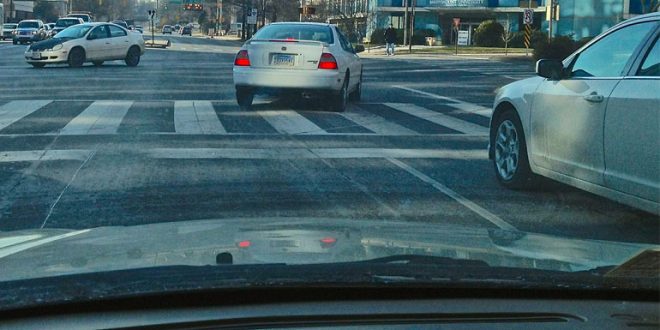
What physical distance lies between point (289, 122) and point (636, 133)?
25.4 ft

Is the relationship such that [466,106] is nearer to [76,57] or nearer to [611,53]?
[611,53]

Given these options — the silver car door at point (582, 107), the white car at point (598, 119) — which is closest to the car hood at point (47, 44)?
the white car at point (598, 119)

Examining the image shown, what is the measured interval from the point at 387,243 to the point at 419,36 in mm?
68764

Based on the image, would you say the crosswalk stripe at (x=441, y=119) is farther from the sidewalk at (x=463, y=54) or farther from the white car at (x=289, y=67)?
the sidewalk at (x=463, y=54)

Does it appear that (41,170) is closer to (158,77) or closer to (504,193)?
(504,193)

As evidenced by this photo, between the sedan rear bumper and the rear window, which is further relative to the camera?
the rear window

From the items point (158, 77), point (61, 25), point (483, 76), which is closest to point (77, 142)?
point (158, 77)

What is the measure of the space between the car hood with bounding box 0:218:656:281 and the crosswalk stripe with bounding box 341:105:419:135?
801 cm

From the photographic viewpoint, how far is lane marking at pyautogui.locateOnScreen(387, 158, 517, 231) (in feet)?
22.1

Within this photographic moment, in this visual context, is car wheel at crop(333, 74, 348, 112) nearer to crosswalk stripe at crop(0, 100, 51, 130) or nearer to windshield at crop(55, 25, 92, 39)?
crosswalk stripe at crop(0, 100, 51, 130)

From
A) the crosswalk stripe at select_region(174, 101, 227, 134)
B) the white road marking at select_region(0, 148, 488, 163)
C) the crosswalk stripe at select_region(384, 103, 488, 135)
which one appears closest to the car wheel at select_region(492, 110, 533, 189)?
the white road marking at select_region(0, 148, 488, 163)

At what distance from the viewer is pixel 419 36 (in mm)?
71250

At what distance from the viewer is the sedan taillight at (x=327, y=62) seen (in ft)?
48.1

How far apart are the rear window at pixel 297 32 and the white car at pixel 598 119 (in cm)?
748
